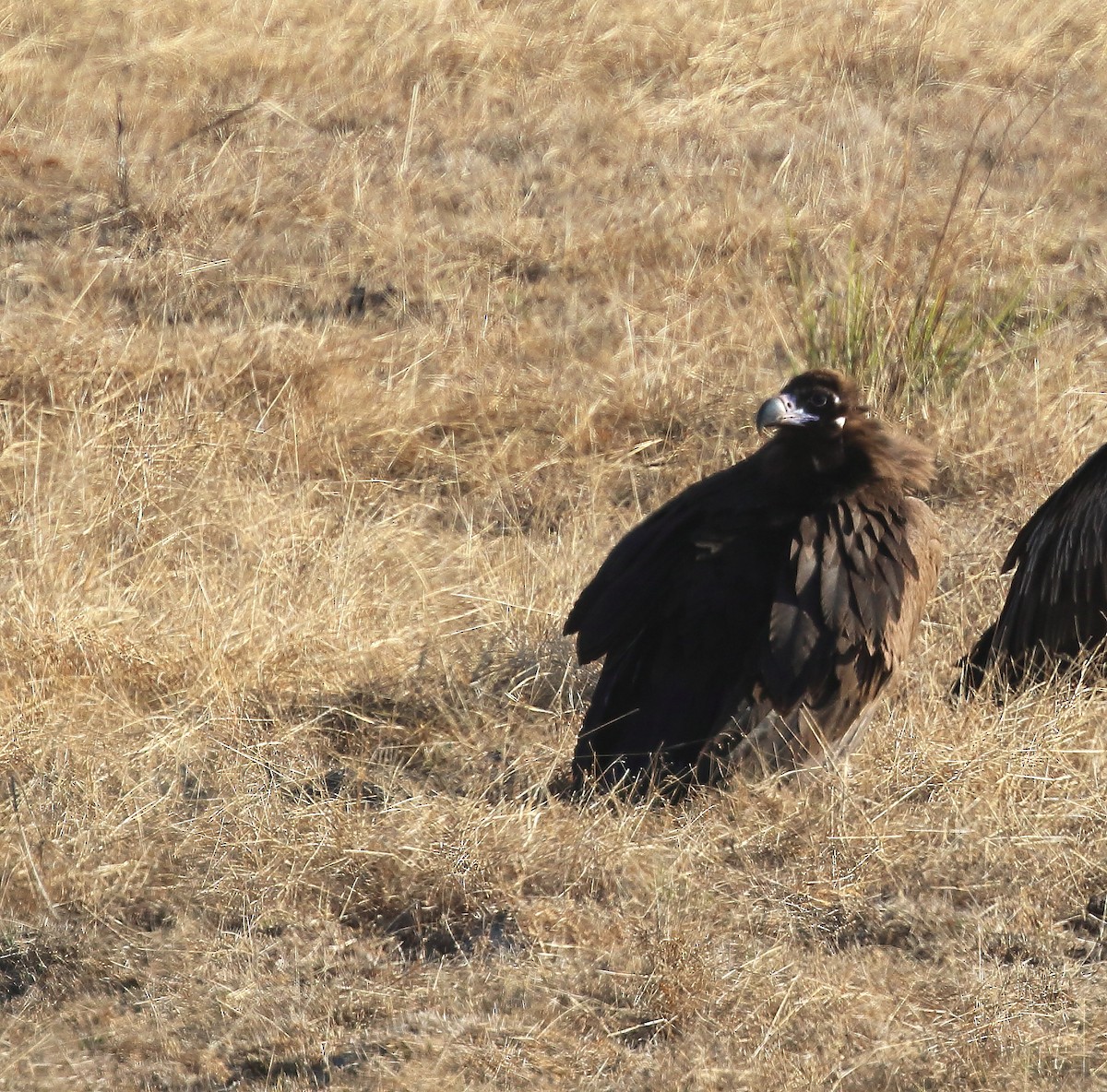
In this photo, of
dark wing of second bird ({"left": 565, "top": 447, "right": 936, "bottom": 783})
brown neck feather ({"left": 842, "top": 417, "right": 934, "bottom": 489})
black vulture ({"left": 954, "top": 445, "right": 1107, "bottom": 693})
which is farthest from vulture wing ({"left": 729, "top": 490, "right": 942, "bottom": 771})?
black vulture ({"left": 954, "top": 445, "right": 1107, "bottom": 693})

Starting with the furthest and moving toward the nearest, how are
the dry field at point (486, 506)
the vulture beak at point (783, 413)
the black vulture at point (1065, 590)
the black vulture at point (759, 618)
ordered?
the black vulture at point (1065, 590), the vulture beak at point (783, 413), the black vulture at point (759, 618), the dry field at point (486, 506)

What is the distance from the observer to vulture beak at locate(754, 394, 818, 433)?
4.38 meters

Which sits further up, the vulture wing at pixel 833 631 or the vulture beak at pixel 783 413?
the vulture beak at pixel 783 413

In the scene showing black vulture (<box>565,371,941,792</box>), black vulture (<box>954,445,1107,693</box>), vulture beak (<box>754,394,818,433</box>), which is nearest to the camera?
black vulture (<box>565,371,941,792</box>)

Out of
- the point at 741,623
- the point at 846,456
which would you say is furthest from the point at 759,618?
the point at 846,456

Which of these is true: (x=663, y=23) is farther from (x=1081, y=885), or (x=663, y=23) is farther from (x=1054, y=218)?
(x=1081, y=885)

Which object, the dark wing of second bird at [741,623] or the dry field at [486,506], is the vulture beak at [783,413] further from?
the dry field at [486,506]

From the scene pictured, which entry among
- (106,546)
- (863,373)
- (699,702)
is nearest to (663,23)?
(863,373)

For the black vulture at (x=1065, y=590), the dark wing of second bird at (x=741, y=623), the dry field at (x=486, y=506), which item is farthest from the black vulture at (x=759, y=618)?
the black vulture at (x=1065, y=590)

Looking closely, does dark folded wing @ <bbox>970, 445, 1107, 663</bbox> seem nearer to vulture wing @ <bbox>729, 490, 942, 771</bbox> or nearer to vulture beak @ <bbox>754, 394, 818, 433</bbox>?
vulture wing @ <bbox>729, 490, 942, 771</bbox>

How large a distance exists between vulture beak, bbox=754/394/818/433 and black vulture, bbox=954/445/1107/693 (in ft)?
3.12

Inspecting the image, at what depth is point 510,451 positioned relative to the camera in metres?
6.72

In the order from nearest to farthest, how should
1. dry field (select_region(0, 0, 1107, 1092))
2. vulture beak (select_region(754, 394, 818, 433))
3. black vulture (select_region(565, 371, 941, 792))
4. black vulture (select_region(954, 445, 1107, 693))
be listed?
dry field (select_region(0, 0, 1107, 1092)) → black vulture (select_region(565, 371, 941, 792)) → vulture beak (select_region(754, 394, 818, 433)) → black vulture (select_region(954, 445, 1107, 693))

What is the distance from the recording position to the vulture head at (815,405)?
4.44m
